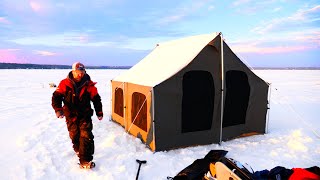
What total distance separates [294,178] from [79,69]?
3609mm

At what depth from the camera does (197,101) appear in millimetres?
5961

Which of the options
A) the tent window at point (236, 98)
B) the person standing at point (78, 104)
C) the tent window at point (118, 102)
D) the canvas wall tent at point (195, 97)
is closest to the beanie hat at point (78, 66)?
the person standing at point (78, 104)

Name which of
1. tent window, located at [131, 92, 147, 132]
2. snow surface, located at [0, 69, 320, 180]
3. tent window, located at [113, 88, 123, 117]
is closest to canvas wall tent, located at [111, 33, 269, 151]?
tent window, located at [131, 92, 147, 132]

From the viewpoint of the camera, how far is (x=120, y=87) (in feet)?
25.2

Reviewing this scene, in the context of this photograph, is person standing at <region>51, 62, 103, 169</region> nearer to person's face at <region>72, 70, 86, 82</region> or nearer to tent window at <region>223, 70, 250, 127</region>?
person's face at <region>72, 70, 86, 82</region>

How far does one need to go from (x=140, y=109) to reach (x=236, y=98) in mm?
2407

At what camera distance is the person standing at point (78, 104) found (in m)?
4.68

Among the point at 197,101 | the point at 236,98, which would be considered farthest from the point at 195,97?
the point at 236,98

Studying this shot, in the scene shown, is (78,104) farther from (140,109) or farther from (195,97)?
(195,97)

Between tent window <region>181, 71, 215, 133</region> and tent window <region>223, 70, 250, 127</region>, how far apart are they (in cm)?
49

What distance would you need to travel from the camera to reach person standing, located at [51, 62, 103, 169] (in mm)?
4680

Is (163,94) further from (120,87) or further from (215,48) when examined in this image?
(120,87)

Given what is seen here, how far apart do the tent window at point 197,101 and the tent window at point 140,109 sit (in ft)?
2.84

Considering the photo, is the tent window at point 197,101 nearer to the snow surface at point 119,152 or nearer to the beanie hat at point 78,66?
the snow surface at point 119,152
